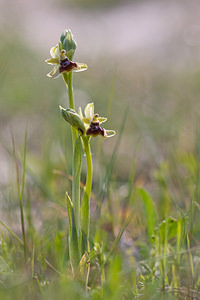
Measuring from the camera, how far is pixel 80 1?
11633 mm

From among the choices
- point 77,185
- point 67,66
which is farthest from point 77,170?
point 67,66

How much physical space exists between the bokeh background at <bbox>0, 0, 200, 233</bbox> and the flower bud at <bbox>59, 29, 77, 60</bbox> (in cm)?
37

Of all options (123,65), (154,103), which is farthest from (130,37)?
(154,103)

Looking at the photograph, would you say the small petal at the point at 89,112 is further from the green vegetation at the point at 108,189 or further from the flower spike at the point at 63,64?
the green vegetation at the point at 108,189

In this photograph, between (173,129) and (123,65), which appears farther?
(123,65)

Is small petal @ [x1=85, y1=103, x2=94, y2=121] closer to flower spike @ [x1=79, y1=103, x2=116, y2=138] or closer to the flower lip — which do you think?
flower spike @ [x1=79, y1=103, x2=116, y2=138]

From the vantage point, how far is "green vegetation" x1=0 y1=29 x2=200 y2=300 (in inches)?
44.8

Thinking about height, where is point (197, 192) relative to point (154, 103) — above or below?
above

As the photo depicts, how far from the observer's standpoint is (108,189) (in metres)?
1.61

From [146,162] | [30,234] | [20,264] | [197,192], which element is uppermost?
[197,192]

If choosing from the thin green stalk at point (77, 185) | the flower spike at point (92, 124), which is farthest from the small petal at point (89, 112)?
the thin green stalk at point (77, 185)

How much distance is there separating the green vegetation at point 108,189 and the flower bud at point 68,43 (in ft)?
0.97

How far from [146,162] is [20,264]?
64.6 inches

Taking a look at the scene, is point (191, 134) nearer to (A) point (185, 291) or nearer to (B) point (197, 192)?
(B) point (197, 192)
